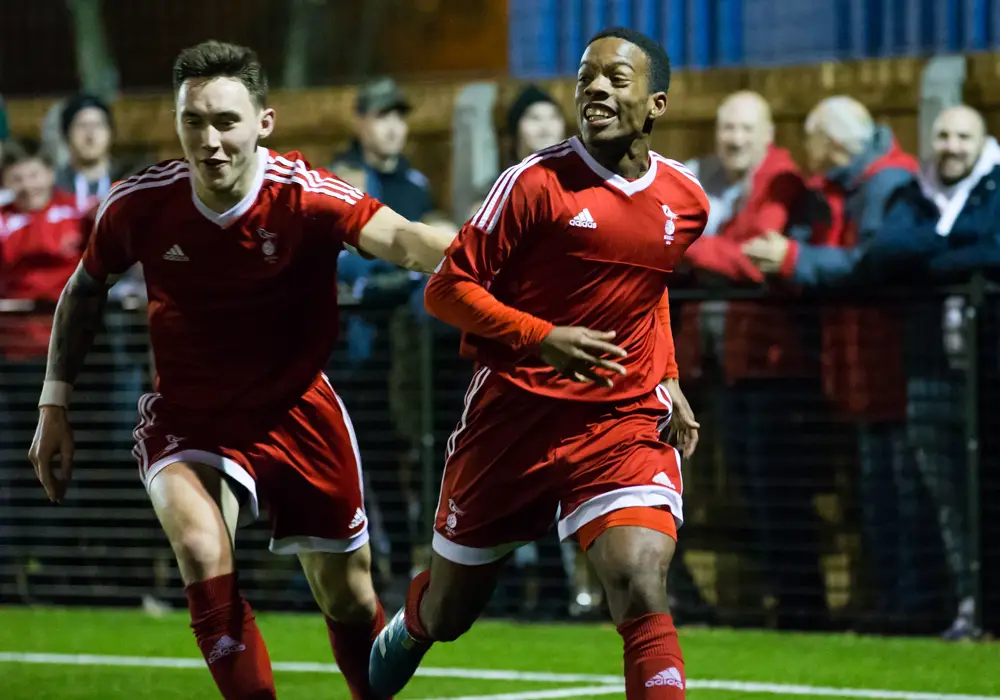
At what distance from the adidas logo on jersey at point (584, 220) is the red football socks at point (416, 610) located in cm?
139

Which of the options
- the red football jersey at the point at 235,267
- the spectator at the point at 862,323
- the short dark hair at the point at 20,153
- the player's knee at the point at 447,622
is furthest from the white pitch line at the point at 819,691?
the short dark hair at the point at 20,153

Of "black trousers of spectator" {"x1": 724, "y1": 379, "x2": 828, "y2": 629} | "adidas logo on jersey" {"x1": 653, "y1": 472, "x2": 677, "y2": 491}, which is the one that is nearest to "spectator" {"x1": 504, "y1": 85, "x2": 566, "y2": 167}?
"black trousers of spectator" {"x1": 724, "y1": 379, "x2": 828, "y2": 629}

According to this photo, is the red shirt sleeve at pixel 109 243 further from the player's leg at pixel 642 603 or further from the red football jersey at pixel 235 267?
the player's leg at pixel 642 603

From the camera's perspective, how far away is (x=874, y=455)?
921 cm

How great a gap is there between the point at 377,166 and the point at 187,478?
4.45m

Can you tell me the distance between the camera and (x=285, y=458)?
6262 mm

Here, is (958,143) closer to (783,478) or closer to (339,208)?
(783,478)

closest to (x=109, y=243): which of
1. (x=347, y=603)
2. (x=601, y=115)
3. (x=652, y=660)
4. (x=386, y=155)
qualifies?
(x=347, y=603)

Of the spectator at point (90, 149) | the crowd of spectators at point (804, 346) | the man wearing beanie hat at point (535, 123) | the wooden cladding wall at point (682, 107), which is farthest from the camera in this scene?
the spectator at point (90, 149)

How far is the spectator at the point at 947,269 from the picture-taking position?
29.2ft

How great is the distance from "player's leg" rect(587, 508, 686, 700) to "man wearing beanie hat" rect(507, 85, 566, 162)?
448 cm

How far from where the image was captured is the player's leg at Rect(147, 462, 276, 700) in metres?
5.68

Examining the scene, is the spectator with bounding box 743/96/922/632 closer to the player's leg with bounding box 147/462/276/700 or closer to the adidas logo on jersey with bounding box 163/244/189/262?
the adidas logo on jersey with bounding box 163/244/189/262

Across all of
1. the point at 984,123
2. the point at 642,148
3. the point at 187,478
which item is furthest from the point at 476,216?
the point at 984,123
